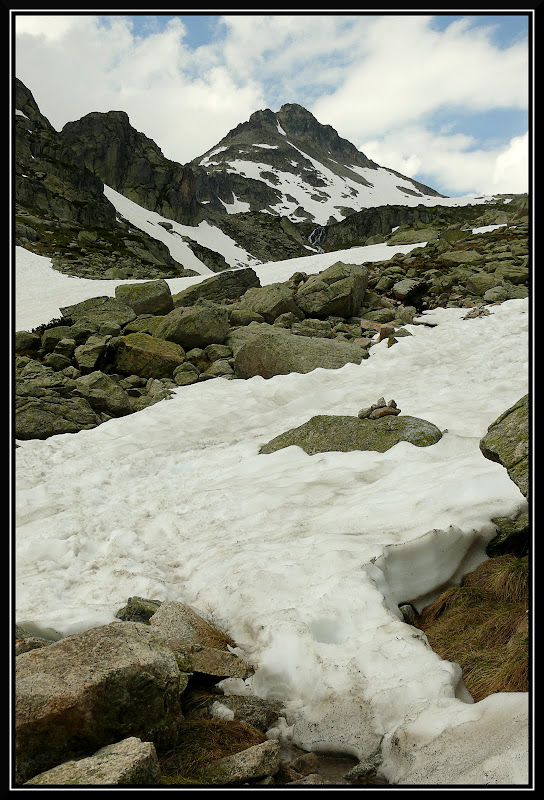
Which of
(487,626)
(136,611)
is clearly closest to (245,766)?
(136,611)

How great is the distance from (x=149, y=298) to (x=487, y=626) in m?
21.5

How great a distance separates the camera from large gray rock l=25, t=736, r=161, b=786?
2.86 m

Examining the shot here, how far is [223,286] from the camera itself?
28484 mm

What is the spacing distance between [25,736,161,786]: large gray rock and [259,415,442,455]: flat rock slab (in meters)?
7.29

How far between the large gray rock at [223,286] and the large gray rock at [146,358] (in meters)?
8.39

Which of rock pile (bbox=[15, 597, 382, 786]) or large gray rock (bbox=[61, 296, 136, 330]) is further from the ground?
large gray rock (bbox=[61, 296, 136, 330])

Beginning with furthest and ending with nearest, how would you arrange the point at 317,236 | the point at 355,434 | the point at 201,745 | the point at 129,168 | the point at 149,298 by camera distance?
the point at 317,236 < the point at 129,168 < the point at 149,298 < the point at 355,434 < the point at 201,745

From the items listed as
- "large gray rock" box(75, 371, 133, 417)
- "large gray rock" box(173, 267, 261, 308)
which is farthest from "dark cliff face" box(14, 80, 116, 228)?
"large gray rock" box(75, 371, 133, 417)

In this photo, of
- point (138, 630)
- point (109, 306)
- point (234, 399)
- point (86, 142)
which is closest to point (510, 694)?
point (138, 630)

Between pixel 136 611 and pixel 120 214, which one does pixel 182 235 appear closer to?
pixel 120 214

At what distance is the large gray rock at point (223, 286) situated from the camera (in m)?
27.0

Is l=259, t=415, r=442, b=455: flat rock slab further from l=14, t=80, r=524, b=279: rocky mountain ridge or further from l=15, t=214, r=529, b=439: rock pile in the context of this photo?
l=14, t=80, r=524, b=279: rocky mountain ridge
